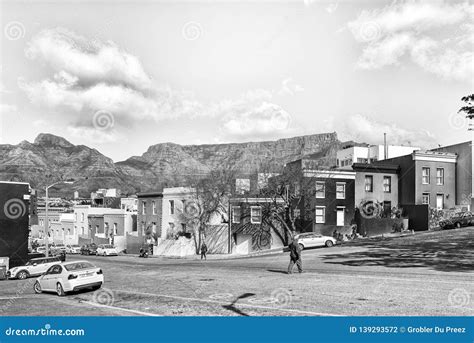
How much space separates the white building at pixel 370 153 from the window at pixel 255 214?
2037 centimetres

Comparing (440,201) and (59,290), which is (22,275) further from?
(440,201)

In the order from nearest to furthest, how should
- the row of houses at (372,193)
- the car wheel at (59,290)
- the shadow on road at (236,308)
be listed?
the shadow on road at (236,308) < the car wheel at (59,290) < the row of houses at (372,193)

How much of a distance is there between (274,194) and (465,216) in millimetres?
19084

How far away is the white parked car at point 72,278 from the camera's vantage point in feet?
73.2

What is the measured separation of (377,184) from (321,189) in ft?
27.1

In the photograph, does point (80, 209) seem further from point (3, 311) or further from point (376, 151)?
point (3, 311)

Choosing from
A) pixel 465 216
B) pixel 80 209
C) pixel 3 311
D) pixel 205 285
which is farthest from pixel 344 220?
pixel 80 209

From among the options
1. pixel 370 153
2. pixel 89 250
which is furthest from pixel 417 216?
pixel 89 250

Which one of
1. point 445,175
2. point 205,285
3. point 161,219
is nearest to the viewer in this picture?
point 205,285

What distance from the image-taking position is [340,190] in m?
55.3

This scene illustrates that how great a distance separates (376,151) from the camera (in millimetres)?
74438

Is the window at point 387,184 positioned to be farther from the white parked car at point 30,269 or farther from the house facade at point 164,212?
the white parked car at point 30,269

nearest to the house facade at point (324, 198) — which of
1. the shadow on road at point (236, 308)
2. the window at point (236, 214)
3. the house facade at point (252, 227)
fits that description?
the house facade at point (252, 227)
